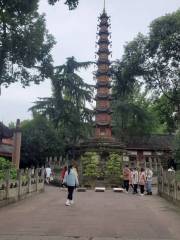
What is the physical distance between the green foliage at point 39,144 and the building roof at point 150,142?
7.87 meters

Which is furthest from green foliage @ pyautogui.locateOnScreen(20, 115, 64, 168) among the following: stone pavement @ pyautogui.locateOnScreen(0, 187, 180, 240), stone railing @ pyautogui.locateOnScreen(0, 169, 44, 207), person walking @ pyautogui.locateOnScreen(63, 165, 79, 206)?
stone pavement @ pyautogui.locateOnScreen(0, 187, 180, 240)

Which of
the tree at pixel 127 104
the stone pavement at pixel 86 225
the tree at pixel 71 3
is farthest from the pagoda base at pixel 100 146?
the tree at pixel 71 3

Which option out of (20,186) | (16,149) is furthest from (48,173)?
(20,186)

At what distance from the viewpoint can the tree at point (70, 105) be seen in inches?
1446

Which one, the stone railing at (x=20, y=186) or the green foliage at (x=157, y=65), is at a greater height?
the green foliage at (x=157, y=65)

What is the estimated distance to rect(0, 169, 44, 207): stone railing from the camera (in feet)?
45.0

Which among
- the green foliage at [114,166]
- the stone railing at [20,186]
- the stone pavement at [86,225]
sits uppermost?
the green foliage at [114,166]

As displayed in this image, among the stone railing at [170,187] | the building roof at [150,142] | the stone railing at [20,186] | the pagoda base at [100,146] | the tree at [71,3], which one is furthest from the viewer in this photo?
the building roof at [150,142]

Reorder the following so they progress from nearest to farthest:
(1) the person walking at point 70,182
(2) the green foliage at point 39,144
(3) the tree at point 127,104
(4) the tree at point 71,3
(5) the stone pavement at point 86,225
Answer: (5) the stone pavement at point 86,225
(4) the tree at point 71,3
(1) the person walking at point 70,182
(3) the tree at point 127,104
(2) the green foliage at point 39,144

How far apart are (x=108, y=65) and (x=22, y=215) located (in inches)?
1004

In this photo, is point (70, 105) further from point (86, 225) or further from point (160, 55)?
A: point (86, 225)

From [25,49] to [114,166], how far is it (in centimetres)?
1107

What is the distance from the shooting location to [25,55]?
26266 mm

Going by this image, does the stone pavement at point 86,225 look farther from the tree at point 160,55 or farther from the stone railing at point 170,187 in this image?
the tree at point 160,55
